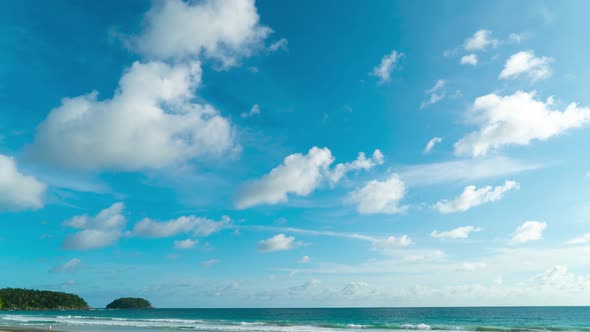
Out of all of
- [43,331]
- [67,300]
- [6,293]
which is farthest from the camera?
[67,300]

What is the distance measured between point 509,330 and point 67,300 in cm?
21010

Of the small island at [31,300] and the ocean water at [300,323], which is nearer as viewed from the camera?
the ocean water at [300,323]

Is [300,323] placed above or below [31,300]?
above

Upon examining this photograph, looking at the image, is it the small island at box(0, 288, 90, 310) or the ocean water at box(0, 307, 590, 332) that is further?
the small island at box(0, 288, 90, 310)

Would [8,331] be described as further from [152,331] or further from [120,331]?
[152,331]

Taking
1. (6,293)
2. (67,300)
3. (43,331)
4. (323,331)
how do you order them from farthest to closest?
(67,300), (6,293), (323,331), (43,331)

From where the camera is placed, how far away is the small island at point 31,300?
181 meters

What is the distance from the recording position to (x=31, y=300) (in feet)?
618

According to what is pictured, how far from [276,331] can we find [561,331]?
112 feet

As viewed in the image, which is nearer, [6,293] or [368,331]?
[368,331]

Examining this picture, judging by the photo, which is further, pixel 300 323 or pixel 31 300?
pixel 31 300

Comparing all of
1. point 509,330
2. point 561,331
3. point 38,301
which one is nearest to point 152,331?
point 509,330

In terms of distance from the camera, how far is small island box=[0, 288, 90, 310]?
181 metres

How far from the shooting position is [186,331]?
43594 mm
